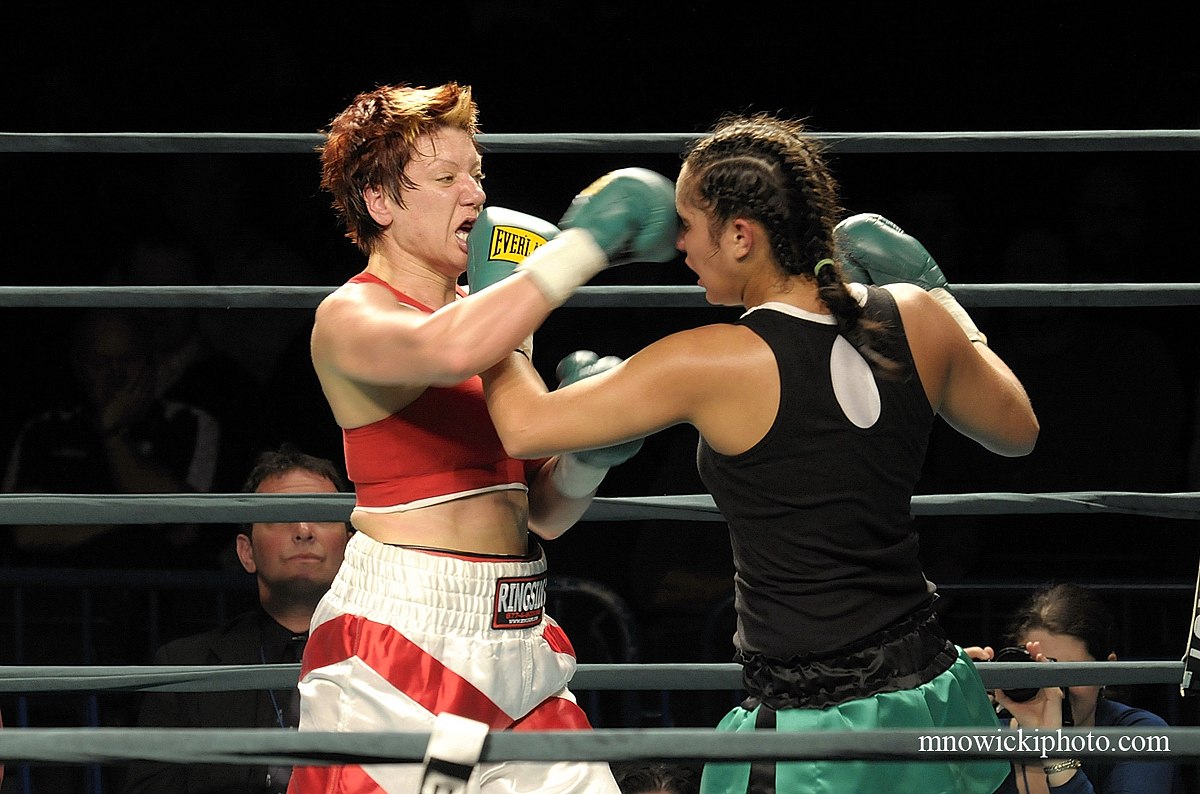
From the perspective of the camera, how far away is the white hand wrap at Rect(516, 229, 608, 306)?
1.45 m

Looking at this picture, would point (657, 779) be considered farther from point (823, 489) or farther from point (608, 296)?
point (823, 489)

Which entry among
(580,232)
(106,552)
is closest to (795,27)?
(106,552)

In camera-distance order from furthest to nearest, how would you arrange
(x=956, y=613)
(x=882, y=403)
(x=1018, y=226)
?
1. (x=1018, y=226)
2. (x=956, y=613)
3. (x=882, y=403)

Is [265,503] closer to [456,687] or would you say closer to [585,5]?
[456,687]

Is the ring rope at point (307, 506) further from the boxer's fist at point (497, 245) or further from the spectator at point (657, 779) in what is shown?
the spectator at point (657, 779)

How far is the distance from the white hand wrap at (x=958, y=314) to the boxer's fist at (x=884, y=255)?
14 millimetres

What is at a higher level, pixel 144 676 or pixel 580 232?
pixel 580 232

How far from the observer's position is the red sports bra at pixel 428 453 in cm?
155

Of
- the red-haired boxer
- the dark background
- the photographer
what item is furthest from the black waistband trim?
the dark background

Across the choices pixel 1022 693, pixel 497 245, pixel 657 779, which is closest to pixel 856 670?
pixel 497 245

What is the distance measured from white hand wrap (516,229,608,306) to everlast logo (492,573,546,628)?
313 millimetres

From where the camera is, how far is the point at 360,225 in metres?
1.68

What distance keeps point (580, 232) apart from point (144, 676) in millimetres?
740

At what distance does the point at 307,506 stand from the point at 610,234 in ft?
1.73
